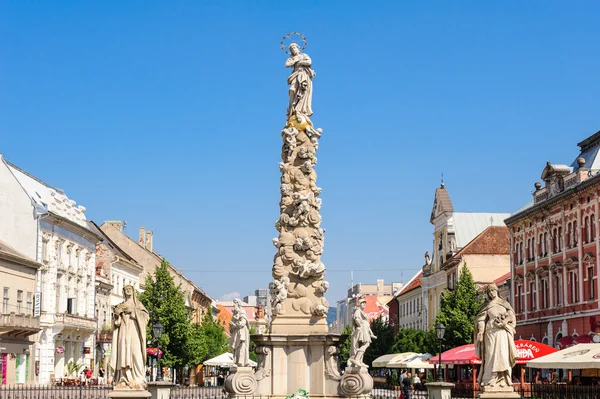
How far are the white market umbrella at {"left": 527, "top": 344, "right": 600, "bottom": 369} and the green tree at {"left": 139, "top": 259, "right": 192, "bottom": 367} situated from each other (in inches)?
1364

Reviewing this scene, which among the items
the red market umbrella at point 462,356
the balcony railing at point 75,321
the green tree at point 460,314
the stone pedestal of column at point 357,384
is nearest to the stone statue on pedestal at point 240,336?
the stone pedestal of column at point 357,384

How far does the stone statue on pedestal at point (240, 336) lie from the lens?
26.6 metres

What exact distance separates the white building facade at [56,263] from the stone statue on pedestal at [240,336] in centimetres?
3493

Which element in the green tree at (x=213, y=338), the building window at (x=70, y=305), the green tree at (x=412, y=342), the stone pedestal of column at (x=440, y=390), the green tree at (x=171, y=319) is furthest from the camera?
the green tree at (x=213, y=338)

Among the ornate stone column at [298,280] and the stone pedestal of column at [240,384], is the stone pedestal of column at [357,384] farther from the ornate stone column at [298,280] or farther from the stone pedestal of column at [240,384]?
the stone pedestal of column at [240,384]

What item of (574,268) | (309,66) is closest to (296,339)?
(309,66)

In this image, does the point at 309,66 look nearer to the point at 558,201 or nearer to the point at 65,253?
the point at 558,201

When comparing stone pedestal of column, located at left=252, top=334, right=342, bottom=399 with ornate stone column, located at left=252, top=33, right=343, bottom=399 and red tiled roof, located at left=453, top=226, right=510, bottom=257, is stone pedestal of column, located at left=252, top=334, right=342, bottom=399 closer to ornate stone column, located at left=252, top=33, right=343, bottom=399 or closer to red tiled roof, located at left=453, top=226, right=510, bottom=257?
ornate stone column, located at left=252, top=33, right=343, bottom=399

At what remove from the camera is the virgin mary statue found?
18.8m

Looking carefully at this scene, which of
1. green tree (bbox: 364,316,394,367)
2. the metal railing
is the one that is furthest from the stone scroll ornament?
green tree (bbox: 364,316,394,367)

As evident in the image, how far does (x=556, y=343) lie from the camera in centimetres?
6006

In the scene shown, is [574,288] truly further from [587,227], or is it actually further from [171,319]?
[171,319]

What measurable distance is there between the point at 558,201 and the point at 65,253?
1250 inches

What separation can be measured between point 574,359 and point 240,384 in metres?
9.98
